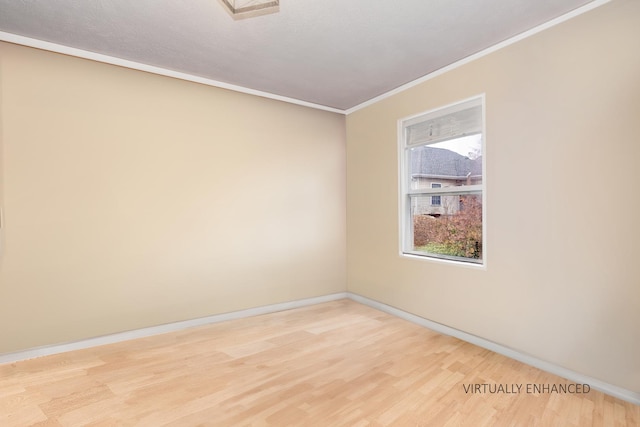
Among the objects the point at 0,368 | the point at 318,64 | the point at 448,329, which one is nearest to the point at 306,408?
the point at 448,329

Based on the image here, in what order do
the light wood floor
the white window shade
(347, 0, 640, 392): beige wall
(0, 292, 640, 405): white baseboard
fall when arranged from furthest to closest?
the white window shade, (0, 292, 640, 405): white baseboard, (347, 0, 640, 392): beige wall, the light wood floor

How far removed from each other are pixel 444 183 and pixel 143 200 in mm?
3307

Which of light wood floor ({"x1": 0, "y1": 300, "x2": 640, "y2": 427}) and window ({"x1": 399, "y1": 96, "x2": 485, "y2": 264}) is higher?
window ({"x1": 399, "y1": 96, "x2": 485, "y2": 264})

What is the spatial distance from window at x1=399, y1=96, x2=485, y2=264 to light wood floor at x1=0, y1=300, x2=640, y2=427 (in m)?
1.03

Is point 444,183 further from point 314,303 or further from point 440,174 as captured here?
point 314,303

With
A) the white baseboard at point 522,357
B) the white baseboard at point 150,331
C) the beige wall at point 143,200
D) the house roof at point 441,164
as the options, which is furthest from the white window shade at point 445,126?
the white baseboard at point 150,331

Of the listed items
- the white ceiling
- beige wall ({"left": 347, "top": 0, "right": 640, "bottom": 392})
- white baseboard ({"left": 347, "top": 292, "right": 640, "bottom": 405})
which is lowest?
white baseboard ({"left": 347, "top": 292, "right": 640, "bottom": 405})

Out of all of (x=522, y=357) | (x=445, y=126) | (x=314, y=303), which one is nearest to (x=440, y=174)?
(x=445, y=126)

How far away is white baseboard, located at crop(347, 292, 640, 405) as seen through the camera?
2225 millimetres

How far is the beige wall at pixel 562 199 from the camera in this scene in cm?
221

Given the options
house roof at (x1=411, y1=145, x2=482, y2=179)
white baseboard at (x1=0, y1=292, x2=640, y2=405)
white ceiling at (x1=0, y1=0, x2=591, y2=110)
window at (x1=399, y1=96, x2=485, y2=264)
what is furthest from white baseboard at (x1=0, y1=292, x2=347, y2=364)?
white ceiling at (x1=0, y1=0, x2=591, y2=110)

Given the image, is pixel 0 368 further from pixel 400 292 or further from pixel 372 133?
pixel 372 133

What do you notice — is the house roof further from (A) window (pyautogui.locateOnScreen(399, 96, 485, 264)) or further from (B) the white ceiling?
(B) the white ceiling

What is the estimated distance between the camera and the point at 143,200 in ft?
11.1
